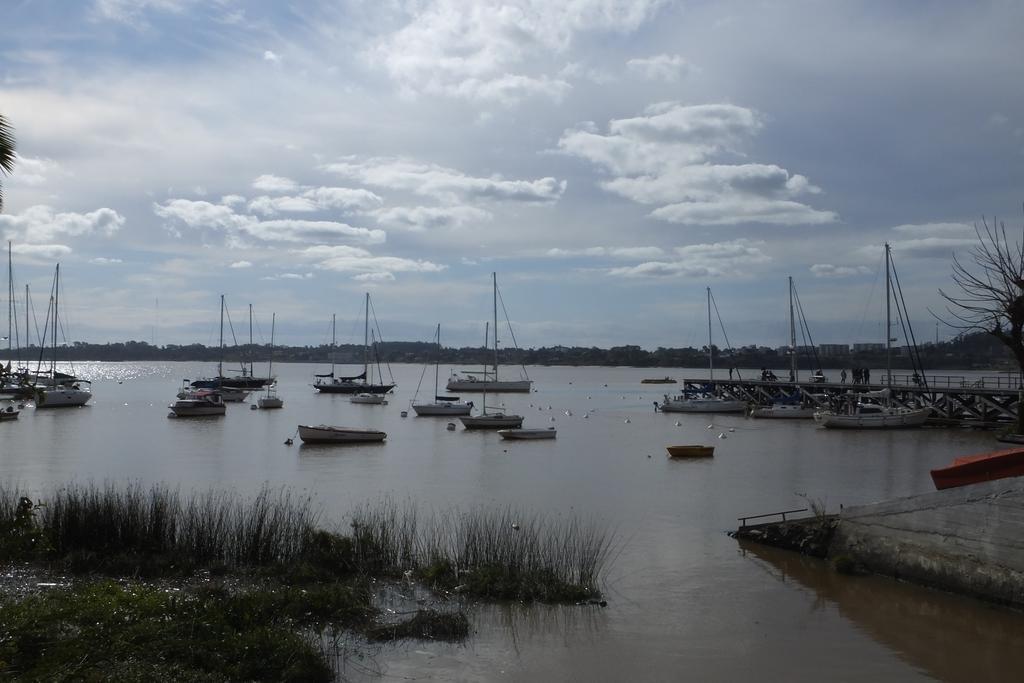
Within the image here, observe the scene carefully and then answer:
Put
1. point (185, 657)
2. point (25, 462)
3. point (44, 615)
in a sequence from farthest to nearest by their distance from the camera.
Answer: point (25, 462)
point (44, 615)
point (185, 657)

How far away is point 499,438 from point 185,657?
46.5m

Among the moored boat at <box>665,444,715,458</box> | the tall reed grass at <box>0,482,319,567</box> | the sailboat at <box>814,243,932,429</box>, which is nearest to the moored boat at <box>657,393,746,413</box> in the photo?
the sailboat at <box>814,243,932,429</box>

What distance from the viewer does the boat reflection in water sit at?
12867mm

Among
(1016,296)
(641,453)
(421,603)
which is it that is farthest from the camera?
(641,453)

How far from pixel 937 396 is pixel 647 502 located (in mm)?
46470

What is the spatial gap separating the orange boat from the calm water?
276cm

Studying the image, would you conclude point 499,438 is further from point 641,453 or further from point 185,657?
point 185,657

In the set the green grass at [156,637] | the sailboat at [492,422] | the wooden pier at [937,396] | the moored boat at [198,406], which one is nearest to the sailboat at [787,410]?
the wooden pier at [937,396]

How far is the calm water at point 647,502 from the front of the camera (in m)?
12.7

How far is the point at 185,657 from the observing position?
975cm

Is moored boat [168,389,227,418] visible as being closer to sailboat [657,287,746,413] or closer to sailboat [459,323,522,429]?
sailboat [459,323,522,429]

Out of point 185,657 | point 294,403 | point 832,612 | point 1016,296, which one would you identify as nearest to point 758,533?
point 832,612

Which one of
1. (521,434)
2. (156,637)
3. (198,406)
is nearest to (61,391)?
(198,406)

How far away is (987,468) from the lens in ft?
54.2
